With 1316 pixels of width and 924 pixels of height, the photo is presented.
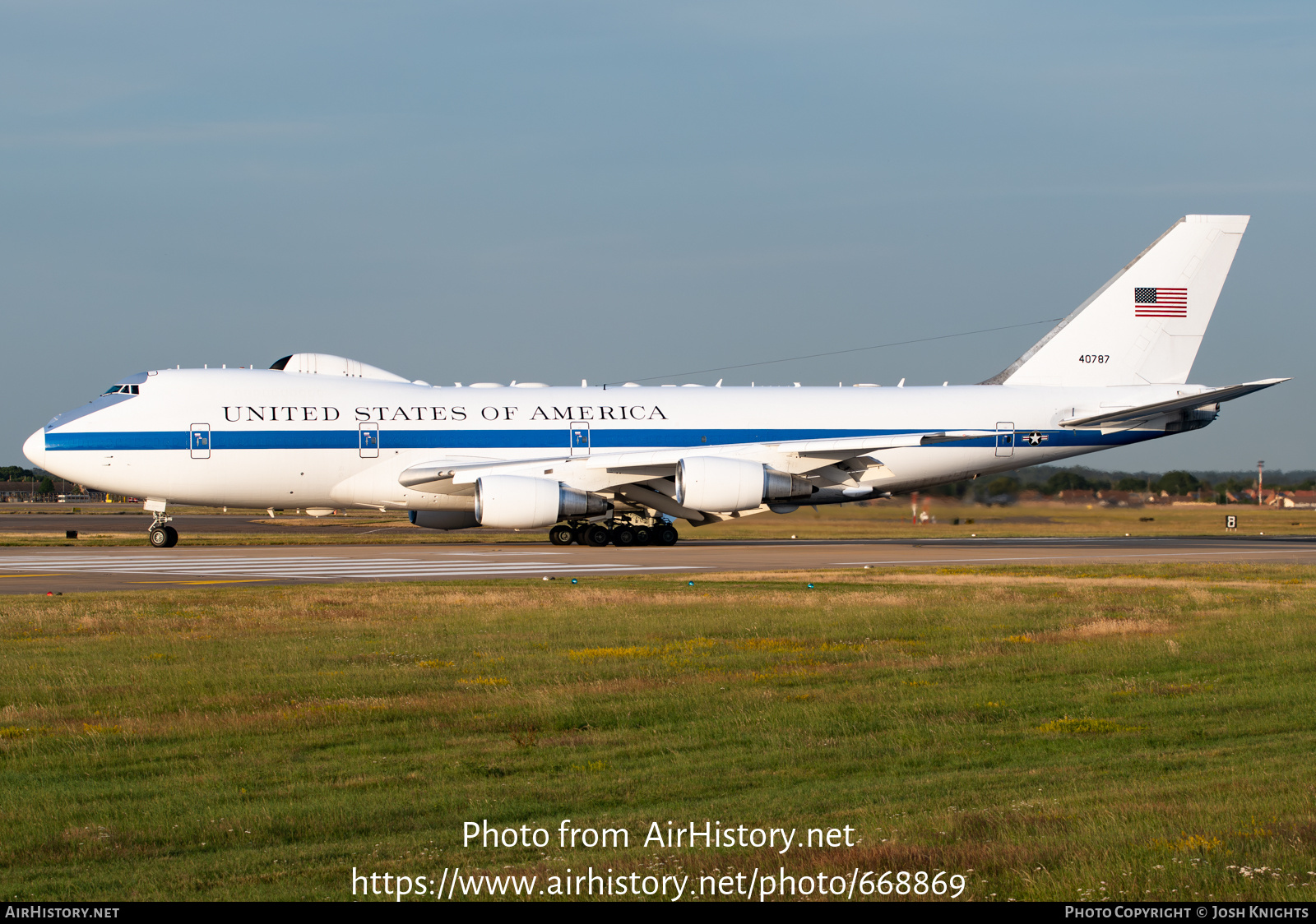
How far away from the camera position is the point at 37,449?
33.2 metres

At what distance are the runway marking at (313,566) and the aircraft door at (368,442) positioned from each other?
12.3 ft

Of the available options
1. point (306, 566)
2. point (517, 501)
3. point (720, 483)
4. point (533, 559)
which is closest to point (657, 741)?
point (306, 566)

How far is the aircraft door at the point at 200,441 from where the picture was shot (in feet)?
107

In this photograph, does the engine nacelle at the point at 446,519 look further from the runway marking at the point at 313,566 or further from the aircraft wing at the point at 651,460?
the runway marking at the point at 313,566

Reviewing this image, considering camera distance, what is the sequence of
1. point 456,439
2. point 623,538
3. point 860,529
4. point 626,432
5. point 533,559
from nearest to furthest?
1. point 533,559
2. point 456,439
3. point 626,432
4. point 623,538
5. point 860,529

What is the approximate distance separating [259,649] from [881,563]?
1693cm

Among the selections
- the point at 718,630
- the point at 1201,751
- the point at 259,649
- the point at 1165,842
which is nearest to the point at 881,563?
the point at 718,630

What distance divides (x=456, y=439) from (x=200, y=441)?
6.86 m

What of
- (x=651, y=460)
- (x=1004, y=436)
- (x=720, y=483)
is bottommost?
(x=720, y=483)

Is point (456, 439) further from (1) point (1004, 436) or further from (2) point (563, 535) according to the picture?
(1) point (1004, 436)

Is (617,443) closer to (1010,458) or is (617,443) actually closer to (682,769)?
(1010,458)

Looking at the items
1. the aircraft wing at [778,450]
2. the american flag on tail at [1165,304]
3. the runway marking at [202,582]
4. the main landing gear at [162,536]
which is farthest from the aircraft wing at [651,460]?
the runway marking at [202,582]

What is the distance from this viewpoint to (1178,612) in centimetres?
1722

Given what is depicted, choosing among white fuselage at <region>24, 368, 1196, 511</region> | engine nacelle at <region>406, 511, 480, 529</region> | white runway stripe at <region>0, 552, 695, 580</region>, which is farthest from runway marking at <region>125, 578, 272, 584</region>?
engine nacelle at <region>406, 511, 480, 529</region>
